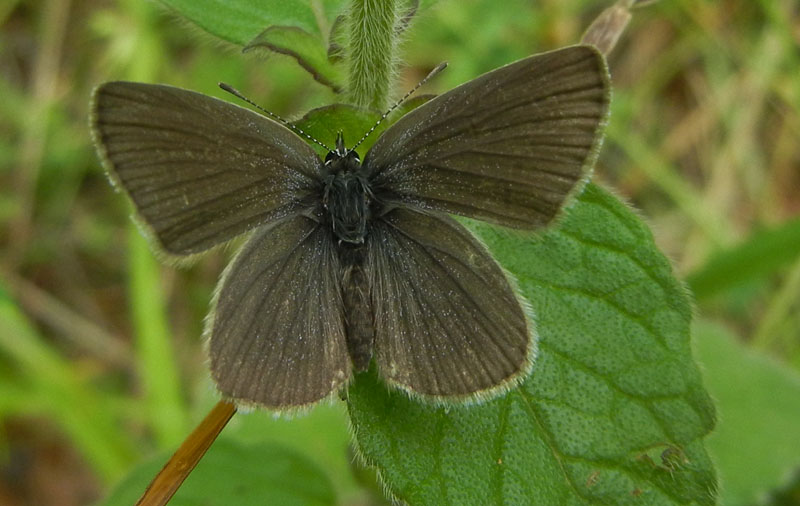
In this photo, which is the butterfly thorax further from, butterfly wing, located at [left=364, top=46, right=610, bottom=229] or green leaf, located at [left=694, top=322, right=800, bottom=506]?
green leaf, located at [left=694, top=322, right=800, bottom=506]

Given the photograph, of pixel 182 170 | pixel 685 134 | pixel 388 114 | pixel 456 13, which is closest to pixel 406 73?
pixel 456 13

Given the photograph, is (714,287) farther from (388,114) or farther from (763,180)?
(388,114)

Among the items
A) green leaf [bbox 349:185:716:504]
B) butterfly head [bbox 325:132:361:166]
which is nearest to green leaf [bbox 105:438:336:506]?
green leaf [bbox 349:185:716:504]

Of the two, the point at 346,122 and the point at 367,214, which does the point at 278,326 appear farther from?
the point at 346,122

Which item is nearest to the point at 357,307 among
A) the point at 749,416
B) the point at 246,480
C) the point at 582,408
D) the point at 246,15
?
the point at 582,408

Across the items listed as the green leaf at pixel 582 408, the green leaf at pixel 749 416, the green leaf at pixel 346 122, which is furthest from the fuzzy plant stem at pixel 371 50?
the green leaf at pixel 749 416
